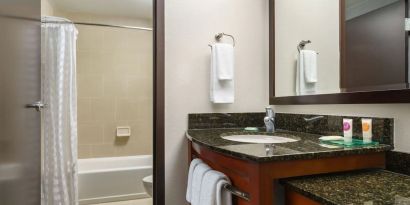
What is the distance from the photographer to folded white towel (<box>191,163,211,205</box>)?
1.04m

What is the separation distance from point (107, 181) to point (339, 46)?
244cm

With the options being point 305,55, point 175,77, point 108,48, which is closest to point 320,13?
point 305,55

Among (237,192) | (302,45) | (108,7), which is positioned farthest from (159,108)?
(108,7)

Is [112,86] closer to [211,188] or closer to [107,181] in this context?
[107,181]

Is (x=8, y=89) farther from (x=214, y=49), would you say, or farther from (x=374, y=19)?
(x=374, y=19)

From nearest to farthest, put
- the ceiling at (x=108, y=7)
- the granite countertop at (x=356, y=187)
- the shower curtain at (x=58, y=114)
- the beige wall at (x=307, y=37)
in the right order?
the granite countertop at (x=356, y=187), the beige wall at (x=307, y=37), the shower curtain at (x=58, y=114), the ceiling at (x=108, y=7)

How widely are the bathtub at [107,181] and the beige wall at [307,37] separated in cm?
187

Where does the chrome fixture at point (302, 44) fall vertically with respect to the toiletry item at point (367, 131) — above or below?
above

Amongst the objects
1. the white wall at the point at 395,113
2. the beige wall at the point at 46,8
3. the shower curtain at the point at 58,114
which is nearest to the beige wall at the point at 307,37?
the white wall at the point at 395,113

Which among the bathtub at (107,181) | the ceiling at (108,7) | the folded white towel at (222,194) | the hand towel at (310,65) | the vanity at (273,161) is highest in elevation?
the ceiling at (108,7)

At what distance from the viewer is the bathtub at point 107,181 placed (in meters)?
2.58

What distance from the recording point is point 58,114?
2.04 metres

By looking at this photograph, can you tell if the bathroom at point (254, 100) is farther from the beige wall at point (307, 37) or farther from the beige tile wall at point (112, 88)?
the beige tile wall at point (112, 88)

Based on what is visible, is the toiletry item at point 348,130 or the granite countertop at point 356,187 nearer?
the granite countertop at point 356,187
